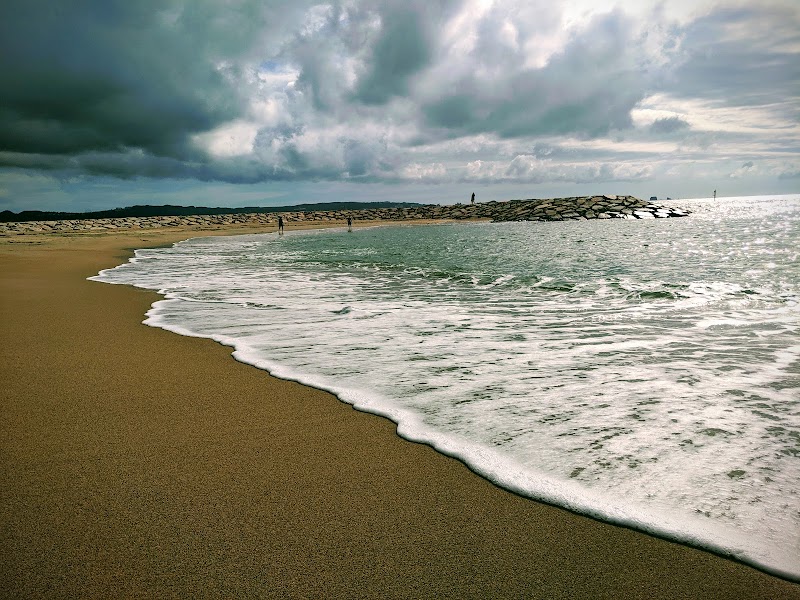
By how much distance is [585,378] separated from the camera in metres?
5.40

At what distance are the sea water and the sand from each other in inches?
11.4

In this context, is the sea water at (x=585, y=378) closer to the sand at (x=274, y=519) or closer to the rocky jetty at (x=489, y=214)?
the sand at (x=274, y=519)

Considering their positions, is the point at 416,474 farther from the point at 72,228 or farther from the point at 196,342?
the point at 72,228

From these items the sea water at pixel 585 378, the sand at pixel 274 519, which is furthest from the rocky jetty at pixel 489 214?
the sand at pixel 274 519

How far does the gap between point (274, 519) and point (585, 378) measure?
3.83m

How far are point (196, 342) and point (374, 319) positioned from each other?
3.08m

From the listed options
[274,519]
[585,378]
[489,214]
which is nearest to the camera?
[274,519]

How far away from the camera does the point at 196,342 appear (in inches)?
278

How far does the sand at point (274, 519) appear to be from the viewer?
2.32 metres

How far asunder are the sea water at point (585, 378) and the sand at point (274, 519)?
0.29 m

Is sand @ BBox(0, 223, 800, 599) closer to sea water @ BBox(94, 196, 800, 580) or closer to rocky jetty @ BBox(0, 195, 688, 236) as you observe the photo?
sea water @ BBox(94, 196, 800, 580)

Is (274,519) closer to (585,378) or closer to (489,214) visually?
(585,378)

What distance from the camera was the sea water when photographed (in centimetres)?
310

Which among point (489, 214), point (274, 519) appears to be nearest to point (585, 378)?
point (274, 519)
